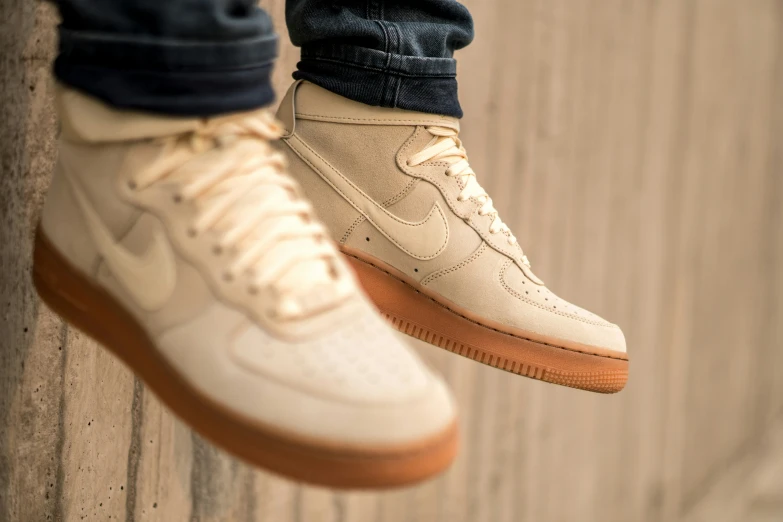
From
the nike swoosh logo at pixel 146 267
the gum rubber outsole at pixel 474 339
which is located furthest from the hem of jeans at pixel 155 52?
the gum rubber outsole at pixel 474 339

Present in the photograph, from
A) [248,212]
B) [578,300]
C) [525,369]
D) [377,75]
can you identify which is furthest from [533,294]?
[578,300]

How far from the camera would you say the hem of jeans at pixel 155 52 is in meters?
0.52

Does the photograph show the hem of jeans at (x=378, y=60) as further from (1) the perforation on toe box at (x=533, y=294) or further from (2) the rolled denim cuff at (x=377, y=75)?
(1) the perforation on toe box at (x=533, y=294)

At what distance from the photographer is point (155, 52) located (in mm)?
517

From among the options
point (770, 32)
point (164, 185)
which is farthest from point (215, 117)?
point (770, 32)

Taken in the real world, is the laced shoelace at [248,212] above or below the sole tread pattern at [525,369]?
above

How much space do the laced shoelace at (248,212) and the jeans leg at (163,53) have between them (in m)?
0.03

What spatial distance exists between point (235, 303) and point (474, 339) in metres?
0.36

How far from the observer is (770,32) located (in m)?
3.74

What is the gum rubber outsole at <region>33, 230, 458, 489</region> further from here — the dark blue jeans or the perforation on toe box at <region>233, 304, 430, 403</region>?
the dark blue jeans

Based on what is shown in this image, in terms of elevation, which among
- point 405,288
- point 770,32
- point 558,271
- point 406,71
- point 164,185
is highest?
point 770,32

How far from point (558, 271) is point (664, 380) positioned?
1.08 meters

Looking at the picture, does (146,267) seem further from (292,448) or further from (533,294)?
(533,294)

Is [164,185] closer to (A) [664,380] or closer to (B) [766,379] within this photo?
(A) [664,380]
